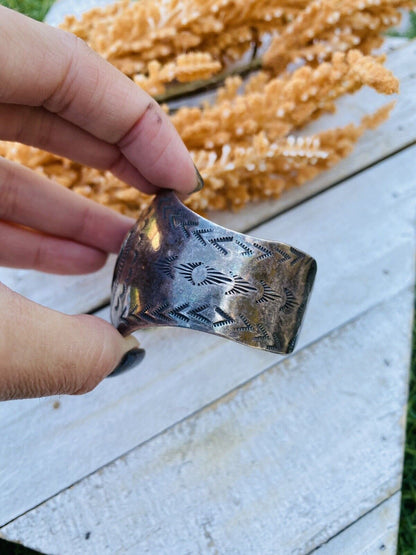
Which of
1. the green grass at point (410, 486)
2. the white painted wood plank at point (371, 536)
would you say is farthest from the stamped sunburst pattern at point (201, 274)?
the green grass at point (410, 486)

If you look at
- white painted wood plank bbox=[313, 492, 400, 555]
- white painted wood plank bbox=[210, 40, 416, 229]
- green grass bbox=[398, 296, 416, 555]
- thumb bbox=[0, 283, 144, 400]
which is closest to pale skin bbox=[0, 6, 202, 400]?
thumb bbox=[0, 283, 144, 400]

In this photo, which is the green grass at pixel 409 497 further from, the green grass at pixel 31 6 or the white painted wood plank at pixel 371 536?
the green grass at pixel 31 6

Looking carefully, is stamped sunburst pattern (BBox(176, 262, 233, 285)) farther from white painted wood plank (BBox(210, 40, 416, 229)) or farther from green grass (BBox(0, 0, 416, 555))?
green grass (BBox(0, 0, 416, 555))

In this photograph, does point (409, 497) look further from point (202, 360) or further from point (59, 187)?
point (59, 187)

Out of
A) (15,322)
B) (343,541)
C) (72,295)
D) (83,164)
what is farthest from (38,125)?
(343,541)

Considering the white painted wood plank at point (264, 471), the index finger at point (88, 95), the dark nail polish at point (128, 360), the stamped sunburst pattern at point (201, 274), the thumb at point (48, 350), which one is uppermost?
the index finger at point (88, 95)

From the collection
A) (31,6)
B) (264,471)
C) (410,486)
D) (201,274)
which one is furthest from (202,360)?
(31,6)

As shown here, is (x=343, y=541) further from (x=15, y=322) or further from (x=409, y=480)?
(x=15, y=322)
